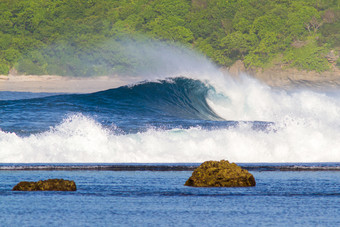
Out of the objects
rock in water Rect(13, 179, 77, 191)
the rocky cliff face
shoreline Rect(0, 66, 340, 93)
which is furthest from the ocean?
the rocky cliff face

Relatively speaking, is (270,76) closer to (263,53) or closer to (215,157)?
(263,53)

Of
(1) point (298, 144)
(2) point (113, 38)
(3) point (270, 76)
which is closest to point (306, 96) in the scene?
(1) point (298, 144)

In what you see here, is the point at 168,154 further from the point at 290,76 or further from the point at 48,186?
the point at 290,76

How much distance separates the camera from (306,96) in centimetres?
4150

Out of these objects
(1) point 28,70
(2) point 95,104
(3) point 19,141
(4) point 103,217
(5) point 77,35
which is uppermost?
(5) point 77,35

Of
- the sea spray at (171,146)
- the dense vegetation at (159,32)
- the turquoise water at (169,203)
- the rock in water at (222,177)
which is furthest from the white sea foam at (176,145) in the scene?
the dense vegetation at (159,32)

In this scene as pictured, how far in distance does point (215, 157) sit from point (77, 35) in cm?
6882

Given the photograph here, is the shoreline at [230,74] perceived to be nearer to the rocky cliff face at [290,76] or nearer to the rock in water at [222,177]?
the rocky cliff face at [290,76]

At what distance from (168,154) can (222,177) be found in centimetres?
806

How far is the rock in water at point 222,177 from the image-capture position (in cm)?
1413

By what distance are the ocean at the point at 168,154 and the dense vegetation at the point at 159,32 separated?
141ft

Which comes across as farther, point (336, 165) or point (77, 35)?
point (77, 35)

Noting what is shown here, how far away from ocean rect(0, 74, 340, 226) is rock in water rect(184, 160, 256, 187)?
32 centimetres

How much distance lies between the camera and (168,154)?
2212cm
